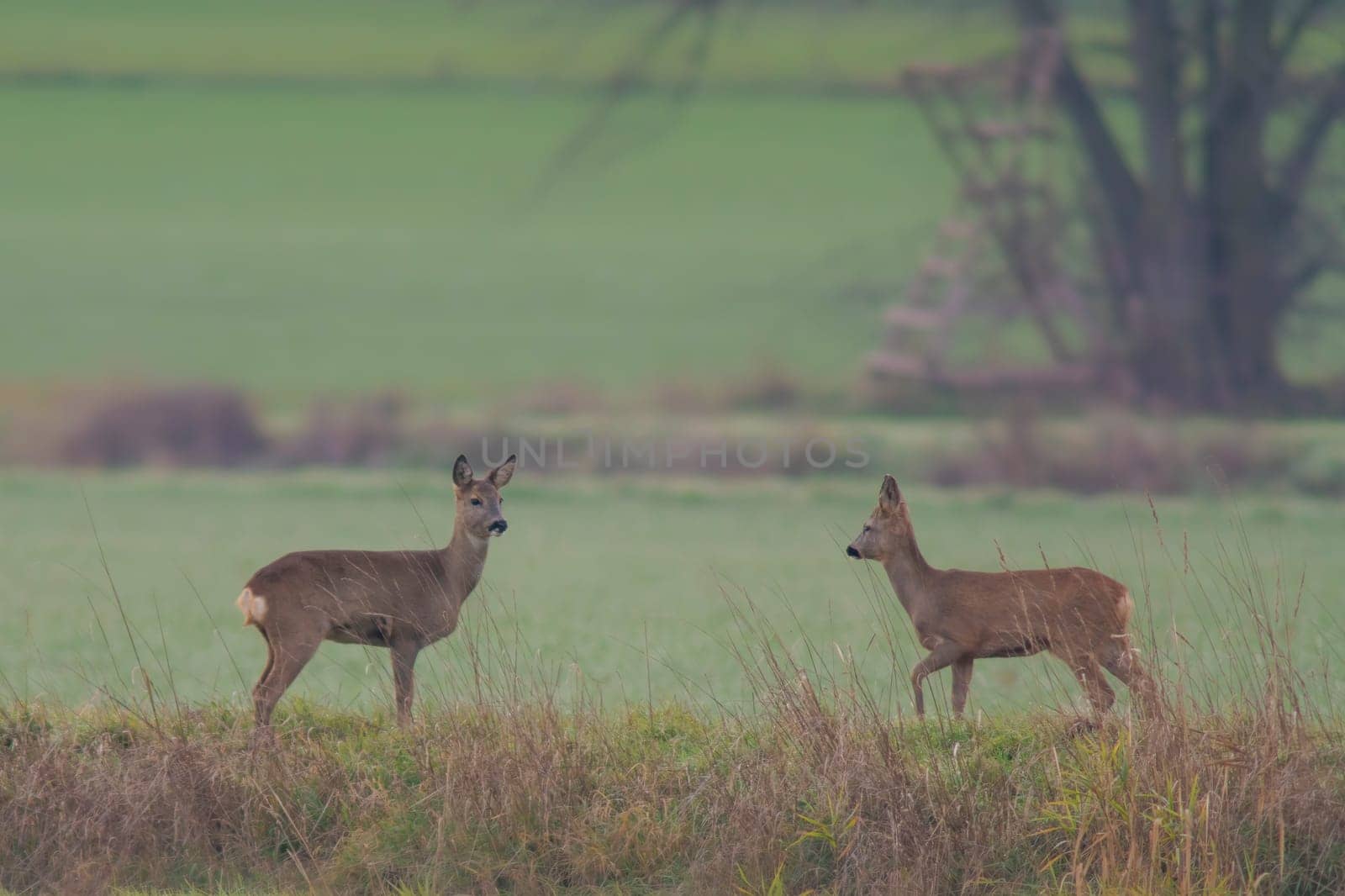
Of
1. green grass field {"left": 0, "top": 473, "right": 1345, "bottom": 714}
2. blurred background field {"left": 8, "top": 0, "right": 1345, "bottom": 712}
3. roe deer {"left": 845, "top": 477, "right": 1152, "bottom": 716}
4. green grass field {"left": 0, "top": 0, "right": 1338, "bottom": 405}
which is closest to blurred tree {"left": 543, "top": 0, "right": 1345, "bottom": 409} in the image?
blurred background field {"left": 8, "top": 0, "right": 1345, "bottom": 712}

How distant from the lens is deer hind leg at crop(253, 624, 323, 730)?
8344 mm

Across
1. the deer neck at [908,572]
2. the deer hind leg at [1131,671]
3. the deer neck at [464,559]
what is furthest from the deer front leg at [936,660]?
Answer: the deer neck at [464,559]

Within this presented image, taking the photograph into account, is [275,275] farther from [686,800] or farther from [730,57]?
[686,800]

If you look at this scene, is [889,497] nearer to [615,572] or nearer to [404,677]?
[404,677]

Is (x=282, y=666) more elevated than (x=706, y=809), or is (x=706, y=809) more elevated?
(x=282, y=666)

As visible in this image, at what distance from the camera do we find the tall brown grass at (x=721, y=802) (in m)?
7.14

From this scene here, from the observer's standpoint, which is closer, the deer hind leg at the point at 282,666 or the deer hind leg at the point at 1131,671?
the deer hind leg at the point at 1131,671

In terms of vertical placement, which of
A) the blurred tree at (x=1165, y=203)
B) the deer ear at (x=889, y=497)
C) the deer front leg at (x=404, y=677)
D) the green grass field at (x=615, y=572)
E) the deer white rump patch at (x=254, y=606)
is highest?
the blurred tree at (x=1165, y=203)

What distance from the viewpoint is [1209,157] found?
29.1 metres

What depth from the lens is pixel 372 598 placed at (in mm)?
8680

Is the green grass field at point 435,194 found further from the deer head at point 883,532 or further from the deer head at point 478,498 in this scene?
the deer head at point 883,532

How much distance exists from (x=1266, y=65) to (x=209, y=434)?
1622 centimetres

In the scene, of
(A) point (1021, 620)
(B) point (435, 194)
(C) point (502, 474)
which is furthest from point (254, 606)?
(B) point (435, 194)

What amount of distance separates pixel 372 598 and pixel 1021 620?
9.61 ft
